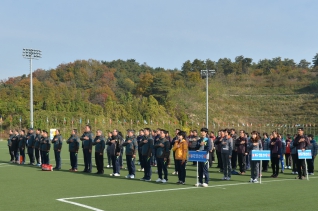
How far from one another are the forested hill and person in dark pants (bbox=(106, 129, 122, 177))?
38.3 m

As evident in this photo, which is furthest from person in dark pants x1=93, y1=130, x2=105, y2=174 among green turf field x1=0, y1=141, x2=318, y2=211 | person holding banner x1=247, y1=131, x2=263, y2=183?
person holding banner x1=247, y1=131, x2=263, y2=183

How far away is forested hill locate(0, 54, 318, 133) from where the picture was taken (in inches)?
2516

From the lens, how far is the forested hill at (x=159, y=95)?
2516 inches

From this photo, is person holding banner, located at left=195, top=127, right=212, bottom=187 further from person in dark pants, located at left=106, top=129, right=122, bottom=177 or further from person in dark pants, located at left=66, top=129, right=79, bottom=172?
person in dark pants, located at left=66, top=129, right=79, bottom=172

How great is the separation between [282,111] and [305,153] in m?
62.9

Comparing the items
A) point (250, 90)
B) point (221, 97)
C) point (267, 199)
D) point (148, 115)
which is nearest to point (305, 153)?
point (267, 199)

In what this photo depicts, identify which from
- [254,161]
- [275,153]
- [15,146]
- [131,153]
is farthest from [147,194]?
[15,146]

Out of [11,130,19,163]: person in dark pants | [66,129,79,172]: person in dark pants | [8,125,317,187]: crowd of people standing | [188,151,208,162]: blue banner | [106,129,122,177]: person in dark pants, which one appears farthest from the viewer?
[11,130,19,163]: person in dark pants

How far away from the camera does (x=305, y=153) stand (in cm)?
1537

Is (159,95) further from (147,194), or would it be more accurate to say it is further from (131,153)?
(147,194)

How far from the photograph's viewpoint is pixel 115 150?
17.2m

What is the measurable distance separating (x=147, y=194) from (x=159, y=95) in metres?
65.6

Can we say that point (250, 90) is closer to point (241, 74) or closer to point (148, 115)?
point (241, 74)

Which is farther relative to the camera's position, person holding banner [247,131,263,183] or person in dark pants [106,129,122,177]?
person in dark pants [106,129,122,177]
